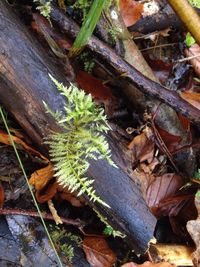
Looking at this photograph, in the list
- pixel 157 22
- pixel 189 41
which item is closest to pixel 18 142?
pixel 157 22

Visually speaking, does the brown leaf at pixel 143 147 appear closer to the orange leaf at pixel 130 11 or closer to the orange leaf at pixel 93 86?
the orange leaf at pixel 93 86

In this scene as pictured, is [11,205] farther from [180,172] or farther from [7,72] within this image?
[180,172]

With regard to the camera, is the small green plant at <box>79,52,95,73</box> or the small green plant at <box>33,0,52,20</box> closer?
the small green plant at <box>33,0,52,20</box>

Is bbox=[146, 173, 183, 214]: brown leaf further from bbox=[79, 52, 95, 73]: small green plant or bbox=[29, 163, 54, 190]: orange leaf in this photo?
bbox=[79, 52, 95, 73]: small green plant

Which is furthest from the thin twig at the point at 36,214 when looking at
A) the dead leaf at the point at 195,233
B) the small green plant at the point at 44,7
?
the small green plant at the point at 44,7

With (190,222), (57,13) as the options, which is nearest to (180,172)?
(190,222)

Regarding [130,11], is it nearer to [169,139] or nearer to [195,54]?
[195,54]

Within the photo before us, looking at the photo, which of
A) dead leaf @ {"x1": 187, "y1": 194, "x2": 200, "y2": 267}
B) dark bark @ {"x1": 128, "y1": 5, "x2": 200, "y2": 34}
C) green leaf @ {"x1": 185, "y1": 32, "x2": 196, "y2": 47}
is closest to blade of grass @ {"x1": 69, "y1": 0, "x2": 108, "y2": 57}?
dark bark @ {"x1": 128, "y1": 5, "x2": 200, "y2": 34}
